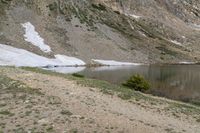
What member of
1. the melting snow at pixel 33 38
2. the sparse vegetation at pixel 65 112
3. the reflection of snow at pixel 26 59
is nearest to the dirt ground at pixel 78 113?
the sparse vegetation at pixel 65 112

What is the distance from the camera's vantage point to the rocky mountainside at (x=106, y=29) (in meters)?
112

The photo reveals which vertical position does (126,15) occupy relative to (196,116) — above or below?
above

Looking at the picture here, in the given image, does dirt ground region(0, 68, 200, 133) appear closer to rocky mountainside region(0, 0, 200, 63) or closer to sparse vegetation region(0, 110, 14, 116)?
A: sparse vegetation region(0, 110, 14, 116)

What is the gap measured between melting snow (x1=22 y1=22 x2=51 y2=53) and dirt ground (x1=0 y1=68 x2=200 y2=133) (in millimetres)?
75209

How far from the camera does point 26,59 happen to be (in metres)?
90.2

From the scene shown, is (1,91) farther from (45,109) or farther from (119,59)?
(119,59)

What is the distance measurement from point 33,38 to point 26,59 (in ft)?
63.8

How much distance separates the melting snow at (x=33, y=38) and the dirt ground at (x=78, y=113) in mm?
75209

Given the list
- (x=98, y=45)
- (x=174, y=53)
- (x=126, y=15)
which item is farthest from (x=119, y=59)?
(x=126, y=15)

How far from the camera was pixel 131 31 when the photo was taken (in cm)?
14888

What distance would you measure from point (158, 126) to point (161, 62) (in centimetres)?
11019

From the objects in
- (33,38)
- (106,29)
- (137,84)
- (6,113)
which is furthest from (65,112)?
(106,29)

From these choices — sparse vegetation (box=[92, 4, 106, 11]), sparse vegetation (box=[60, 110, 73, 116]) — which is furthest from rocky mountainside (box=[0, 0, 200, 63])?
sparse vegetation (box=[60, 110, 73, 116])

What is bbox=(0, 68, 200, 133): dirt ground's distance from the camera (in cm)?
1972
